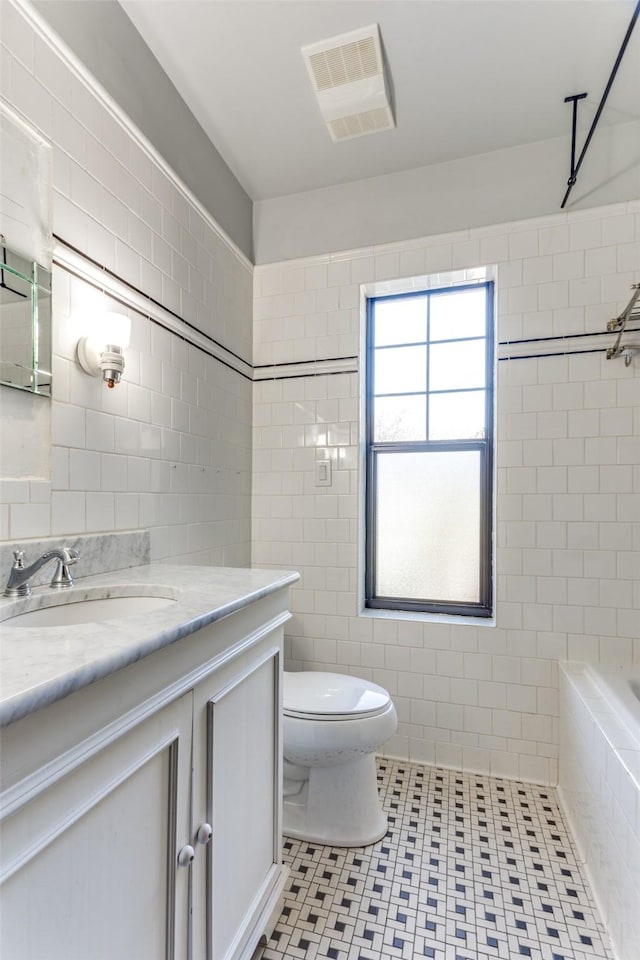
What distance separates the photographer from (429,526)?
2.32 metres

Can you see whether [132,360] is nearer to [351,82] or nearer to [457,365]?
[351,82]

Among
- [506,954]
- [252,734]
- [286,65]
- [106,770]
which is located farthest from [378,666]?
[286,65]

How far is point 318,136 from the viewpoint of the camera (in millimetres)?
2049

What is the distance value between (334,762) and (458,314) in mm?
2073

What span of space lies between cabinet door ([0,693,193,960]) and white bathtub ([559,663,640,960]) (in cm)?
105

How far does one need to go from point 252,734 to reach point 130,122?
190cm

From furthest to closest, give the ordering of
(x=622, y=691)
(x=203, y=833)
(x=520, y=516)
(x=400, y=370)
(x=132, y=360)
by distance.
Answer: (x=400, y=370) → (x=520, y=516) → (x=622, y=691) → (x=132, y=360) → (x=203, y=833)

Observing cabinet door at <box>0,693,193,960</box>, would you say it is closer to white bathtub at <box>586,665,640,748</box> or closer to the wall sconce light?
the wall sconce light

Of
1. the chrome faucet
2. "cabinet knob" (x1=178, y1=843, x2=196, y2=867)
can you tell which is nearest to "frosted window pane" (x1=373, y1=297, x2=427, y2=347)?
the chrome faucet

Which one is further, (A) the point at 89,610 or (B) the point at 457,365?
(B) the point at 457,365

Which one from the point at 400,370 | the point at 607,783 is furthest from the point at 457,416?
the point at 607,783

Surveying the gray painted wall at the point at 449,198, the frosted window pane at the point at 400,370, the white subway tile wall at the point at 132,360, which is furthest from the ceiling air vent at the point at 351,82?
the frosted window pane at the point at 400,370

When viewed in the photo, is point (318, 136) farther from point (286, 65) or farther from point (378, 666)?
point (378, 666)

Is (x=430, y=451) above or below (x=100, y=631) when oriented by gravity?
above
